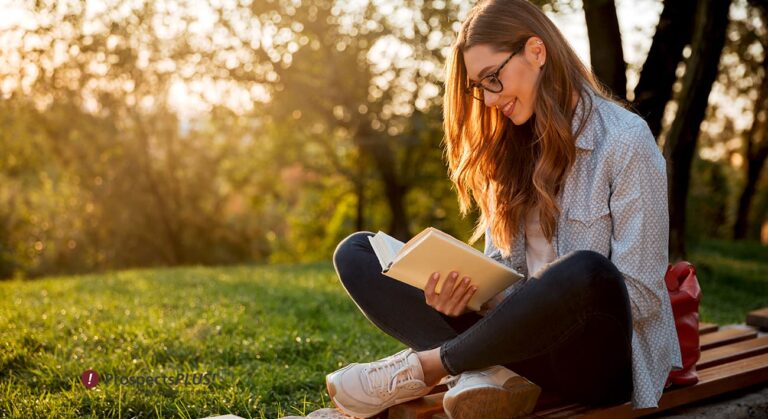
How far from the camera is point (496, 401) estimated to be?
217cm

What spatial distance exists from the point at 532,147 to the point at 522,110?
18 cm

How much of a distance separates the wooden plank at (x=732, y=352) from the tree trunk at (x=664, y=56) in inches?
110

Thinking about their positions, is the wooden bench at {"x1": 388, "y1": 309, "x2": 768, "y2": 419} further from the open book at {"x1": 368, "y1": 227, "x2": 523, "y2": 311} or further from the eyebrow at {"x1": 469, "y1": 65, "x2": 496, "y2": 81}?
the eyebrow at {"x1": 469, "y1": 65, "x2": 496, "y2": 81}

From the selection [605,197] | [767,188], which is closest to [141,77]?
[605,197]

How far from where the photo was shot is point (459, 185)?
9.18 ft

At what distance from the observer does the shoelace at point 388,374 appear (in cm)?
228

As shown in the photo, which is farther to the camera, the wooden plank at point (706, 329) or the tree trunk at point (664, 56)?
the tree trunk at point (664, 56)

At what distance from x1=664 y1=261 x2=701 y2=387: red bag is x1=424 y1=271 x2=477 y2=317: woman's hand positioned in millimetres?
684

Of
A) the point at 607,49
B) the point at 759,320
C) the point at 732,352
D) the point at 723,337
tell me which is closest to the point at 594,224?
the point at 732,352

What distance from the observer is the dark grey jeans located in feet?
6.70

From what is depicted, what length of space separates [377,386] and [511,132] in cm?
101

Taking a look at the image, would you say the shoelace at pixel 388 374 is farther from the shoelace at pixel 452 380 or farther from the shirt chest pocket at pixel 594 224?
the shirt chest pocket at pixel 594 224

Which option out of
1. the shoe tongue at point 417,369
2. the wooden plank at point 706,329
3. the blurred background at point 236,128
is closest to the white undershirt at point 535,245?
the shoe tongue at point 417,369

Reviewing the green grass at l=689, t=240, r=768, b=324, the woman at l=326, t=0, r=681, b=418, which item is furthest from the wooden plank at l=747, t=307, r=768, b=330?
the woman at l=326, t=0, r=681, b=418
